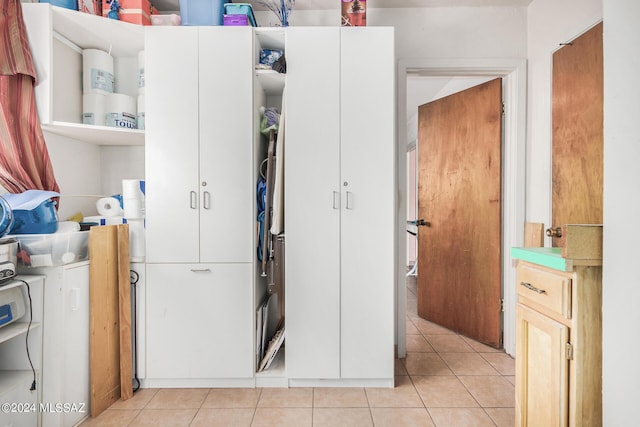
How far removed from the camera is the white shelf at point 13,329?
4.58ft

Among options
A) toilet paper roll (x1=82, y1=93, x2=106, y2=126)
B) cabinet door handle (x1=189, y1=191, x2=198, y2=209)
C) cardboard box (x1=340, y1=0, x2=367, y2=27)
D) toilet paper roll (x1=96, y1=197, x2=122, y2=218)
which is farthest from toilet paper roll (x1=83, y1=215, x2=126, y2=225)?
cardboard box (x1=340, y1=0, x2=367, y2=27)

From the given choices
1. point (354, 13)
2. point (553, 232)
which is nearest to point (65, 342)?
point (354, 13)

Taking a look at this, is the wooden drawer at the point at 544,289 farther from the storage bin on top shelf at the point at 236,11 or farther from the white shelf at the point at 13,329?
the white shelf at the point at 13,329

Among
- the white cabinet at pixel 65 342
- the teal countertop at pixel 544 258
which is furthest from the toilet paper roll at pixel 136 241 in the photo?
the teal countertop at pixel 544 258

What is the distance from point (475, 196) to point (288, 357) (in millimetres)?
1850

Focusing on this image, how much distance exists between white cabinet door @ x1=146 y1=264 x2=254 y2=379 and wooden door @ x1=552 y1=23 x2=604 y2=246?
1.84 meters

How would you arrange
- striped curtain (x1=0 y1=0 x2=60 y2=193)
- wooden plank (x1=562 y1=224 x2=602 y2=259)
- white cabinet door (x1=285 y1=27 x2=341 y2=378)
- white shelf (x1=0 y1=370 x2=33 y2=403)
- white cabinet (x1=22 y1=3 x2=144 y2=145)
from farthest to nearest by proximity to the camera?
1. white cabinet door (x1=285 y1=27 x2=341 y2=378)
2. white cabinet (x1=22 y1=3 x2=144 y2=145)
3. striped curtain (x1=0 y1=0 x2=60 y2=193)
4. white shelf (x1=0 y1=370 x2=33 y2=403)
5. wooden plank (x1=562 y1=224 x2=602 y2=259)

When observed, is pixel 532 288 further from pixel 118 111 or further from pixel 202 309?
pixel 118 111

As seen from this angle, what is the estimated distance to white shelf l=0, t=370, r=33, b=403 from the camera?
139cm

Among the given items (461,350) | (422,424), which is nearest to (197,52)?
(422,424)

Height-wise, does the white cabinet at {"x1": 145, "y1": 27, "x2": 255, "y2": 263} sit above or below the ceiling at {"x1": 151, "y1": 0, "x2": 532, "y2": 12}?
below

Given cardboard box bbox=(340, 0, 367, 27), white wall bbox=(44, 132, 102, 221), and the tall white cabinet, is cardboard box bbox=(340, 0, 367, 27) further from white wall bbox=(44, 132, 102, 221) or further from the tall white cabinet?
white wall bbox=(44, 132, 102, 221)

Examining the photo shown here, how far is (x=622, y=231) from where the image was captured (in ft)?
3.20

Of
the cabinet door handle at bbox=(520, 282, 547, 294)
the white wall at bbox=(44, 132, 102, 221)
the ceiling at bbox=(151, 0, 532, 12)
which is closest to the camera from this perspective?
the cabinet door handle at bbox=(520, 282, 547, 294)
